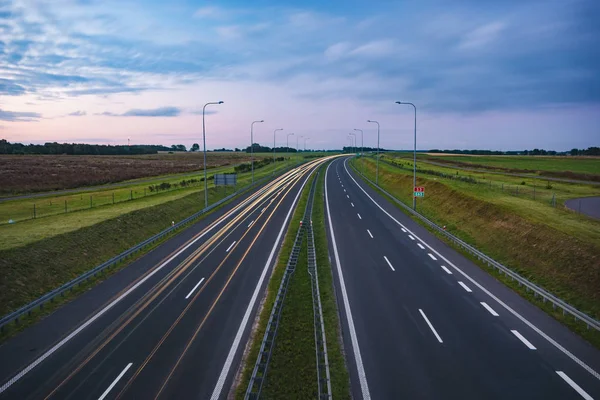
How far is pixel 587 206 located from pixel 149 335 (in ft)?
137

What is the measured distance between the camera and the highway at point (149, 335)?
1184 centimetres

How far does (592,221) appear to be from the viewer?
29.5 m

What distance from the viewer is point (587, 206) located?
38406mm

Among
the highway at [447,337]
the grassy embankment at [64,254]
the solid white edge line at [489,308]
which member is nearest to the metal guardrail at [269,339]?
the highway at [447,337]

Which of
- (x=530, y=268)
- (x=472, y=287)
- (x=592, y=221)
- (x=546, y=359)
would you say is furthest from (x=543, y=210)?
(x=546, y=359)

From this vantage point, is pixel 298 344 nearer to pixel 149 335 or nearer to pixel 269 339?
pixel 269 339

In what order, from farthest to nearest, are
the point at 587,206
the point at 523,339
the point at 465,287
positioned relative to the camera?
1. the point at 587,206
2. the point at 465,287
3. the point at 523,339

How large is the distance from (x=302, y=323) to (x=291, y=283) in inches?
184

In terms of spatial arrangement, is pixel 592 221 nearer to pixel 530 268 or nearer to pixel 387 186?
pixel 530 268

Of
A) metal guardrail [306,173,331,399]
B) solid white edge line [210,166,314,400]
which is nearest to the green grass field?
metal guardrail [306,173,331,399]

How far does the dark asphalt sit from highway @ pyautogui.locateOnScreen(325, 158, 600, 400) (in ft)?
58.3

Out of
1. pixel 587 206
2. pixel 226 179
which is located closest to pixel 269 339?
pixel 587 206

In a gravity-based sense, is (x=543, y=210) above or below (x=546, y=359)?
above

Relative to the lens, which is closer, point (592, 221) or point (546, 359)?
point (546, 359)
